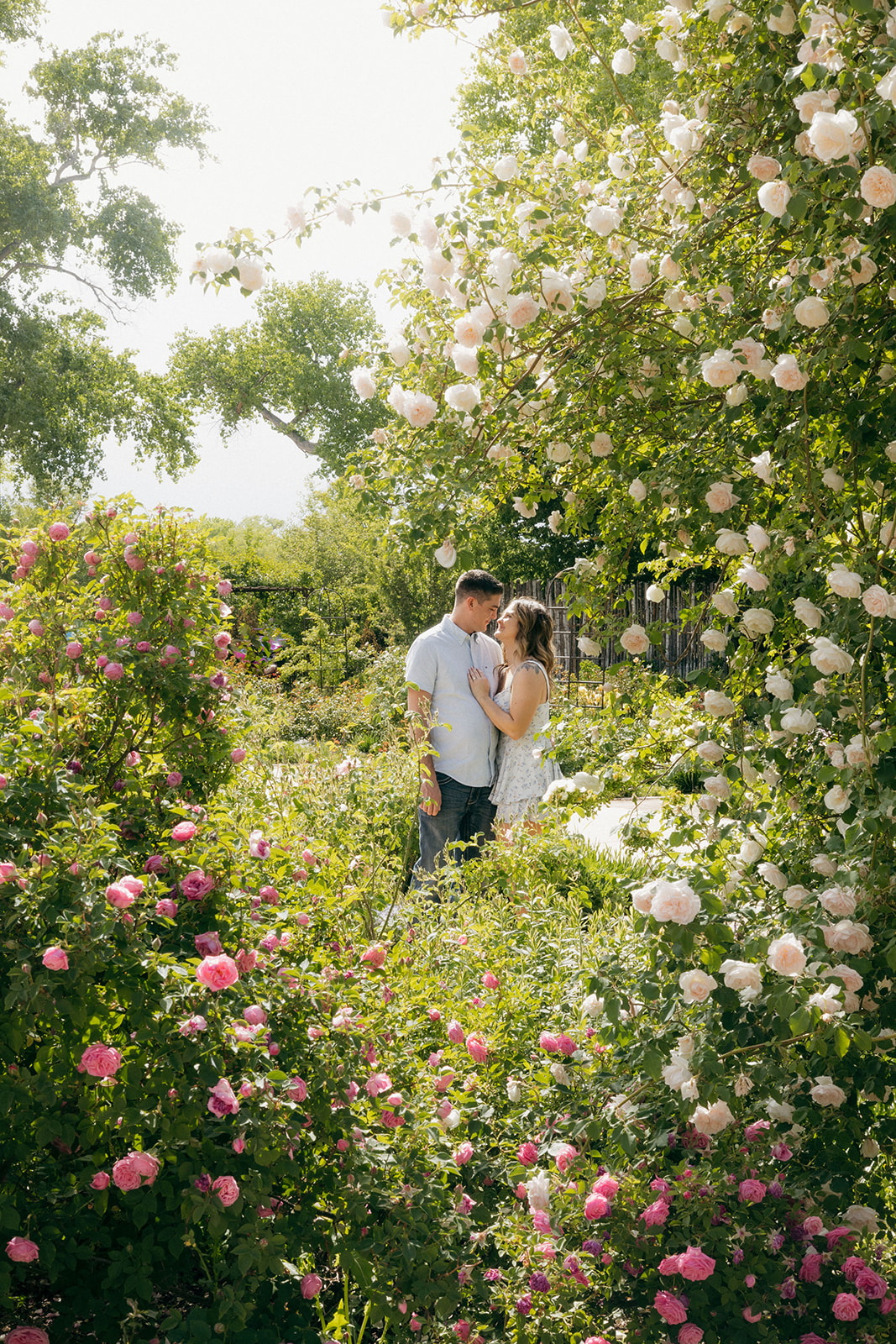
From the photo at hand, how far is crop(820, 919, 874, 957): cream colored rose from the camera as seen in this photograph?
1.54m

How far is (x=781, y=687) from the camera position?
1.68 metres

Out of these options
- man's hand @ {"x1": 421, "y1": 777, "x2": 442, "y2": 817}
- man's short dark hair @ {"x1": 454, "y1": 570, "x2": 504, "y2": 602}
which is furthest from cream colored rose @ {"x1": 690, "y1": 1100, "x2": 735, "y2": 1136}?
man's short dark hair @ {"x1": 454, "y1": 570, "x2": 504, "y2": 602}

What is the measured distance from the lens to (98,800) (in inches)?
88.5

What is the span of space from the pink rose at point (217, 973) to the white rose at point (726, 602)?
119cm

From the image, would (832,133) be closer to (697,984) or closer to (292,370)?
(697,984)

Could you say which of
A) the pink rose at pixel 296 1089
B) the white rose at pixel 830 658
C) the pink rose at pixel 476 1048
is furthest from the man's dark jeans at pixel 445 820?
the white rose at pixel 830 658

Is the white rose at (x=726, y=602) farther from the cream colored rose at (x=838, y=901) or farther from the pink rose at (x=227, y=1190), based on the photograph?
the pink rose at (x=227, y=1190)

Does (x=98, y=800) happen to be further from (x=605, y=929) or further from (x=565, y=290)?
(x=605, y=929)

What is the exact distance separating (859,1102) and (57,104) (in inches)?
934

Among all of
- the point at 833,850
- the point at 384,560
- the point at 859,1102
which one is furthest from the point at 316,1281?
the point at 384,560

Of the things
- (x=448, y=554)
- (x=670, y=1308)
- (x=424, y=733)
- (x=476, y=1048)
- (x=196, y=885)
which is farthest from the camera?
(x=424, y=733)

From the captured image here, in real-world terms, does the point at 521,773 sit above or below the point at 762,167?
below

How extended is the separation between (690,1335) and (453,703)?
2.87 m

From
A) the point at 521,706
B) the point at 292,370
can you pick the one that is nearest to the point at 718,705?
the point at 521,706
